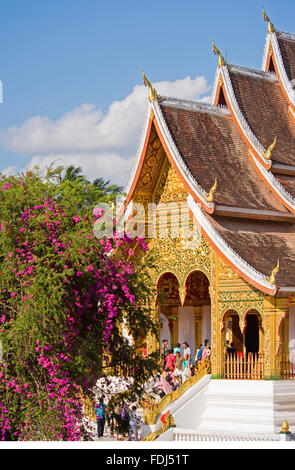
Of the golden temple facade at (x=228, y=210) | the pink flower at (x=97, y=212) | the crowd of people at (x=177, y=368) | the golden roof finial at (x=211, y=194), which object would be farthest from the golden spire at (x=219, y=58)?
the pink flower at (x=97, y=212)

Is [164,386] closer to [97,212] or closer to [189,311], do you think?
[189,311]

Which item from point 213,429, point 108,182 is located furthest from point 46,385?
point 108,182

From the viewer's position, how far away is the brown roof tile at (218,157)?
18.0 meters

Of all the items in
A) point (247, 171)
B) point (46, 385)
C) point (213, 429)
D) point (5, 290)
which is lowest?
point (213, 429)

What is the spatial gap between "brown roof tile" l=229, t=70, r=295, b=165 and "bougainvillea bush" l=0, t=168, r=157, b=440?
8.81 metres

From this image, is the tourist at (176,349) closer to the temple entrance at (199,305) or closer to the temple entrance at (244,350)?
the temple entrance at (199,305)

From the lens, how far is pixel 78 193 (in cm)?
1151

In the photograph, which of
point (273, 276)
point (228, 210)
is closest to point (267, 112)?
point (228, 210)

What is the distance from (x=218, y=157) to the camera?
61.9 ft

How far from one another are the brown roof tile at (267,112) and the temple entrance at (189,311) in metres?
3.48

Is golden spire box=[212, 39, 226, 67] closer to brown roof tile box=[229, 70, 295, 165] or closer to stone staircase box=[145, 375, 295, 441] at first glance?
brown roof tile box=[229, 70, 295, 165]

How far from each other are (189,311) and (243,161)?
4142 millimetres
